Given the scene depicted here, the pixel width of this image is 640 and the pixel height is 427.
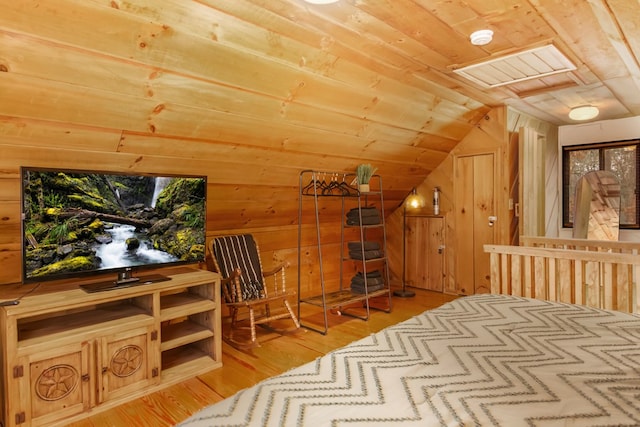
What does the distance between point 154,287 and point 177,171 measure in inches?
34.3

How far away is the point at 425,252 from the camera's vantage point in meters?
5.07

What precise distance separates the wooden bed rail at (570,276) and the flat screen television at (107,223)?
2.30 metres

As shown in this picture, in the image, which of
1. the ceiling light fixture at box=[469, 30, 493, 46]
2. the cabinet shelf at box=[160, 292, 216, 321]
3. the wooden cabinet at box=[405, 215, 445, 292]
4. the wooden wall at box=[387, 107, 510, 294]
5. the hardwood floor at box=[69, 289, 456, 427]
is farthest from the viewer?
the wooden cabinet at box=[405, 215, 445, 292]

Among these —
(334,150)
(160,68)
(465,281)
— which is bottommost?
(465,281)

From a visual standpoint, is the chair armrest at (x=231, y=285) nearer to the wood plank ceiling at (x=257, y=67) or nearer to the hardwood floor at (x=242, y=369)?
the hardwood floor at (x=242, y=369)

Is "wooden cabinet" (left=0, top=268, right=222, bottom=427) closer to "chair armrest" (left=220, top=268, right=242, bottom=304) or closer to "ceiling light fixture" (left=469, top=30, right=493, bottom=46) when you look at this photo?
"chair armrest" (left=220, top=268, right=242, bottom=304)

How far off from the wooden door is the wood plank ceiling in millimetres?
1133

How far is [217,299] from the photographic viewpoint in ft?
9.26

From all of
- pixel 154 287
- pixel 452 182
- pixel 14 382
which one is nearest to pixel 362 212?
pixel 452 182

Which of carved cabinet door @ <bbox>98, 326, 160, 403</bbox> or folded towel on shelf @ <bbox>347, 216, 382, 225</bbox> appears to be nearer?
carved cabinet door @ <bbox>98, 326, 160, 403</bbox>

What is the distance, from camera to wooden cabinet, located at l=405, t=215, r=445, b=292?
193 inches

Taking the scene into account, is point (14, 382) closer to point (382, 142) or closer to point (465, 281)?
point (382, 142)

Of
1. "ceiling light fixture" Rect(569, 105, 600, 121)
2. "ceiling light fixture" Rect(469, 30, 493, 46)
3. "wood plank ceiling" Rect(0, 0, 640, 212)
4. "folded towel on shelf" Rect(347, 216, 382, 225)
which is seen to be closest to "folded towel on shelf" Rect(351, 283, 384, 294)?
"folded towel on shelf" Rect(347, 216, 382, 225)

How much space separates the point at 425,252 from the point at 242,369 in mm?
3025
